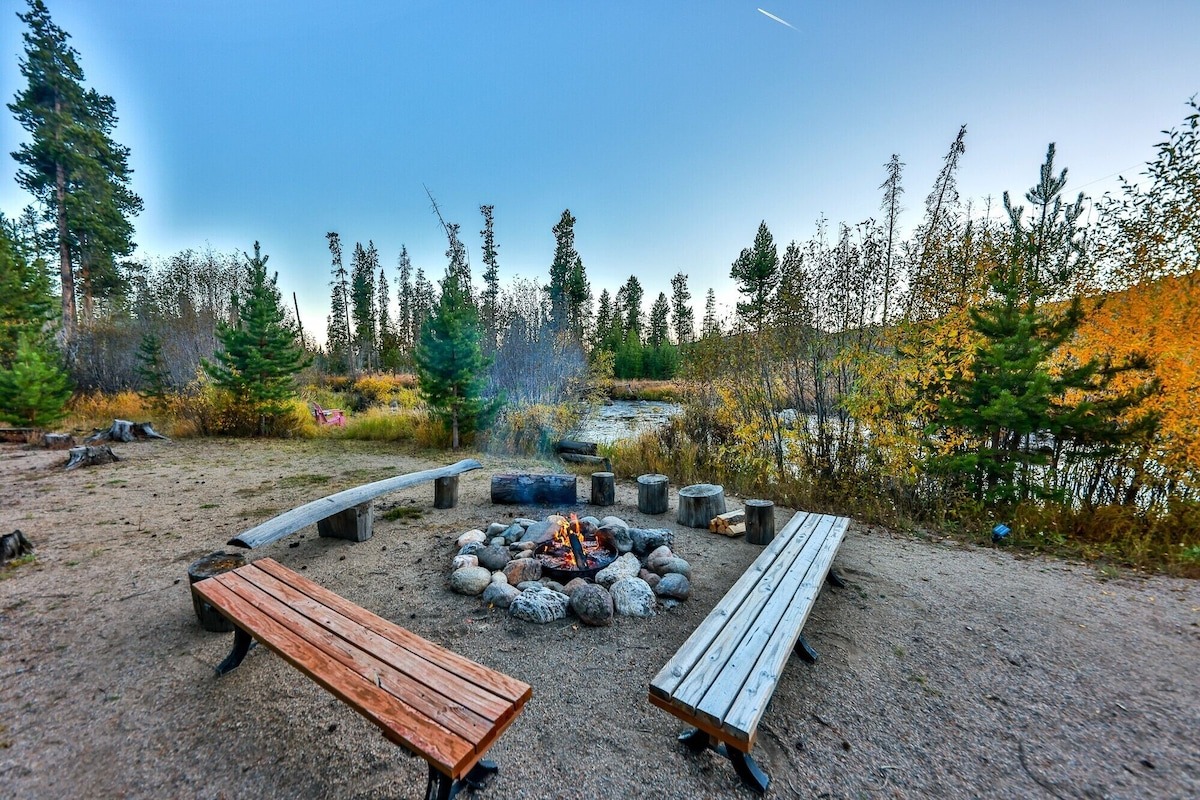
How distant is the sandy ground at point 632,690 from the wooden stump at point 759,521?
0.29 meters

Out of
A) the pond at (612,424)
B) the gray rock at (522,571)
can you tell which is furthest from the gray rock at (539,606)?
the pond at (612,424)

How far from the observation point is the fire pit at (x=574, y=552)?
3064mm

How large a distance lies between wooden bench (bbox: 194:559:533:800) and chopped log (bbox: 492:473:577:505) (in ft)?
9.56

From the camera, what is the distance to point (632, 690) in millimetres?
2014

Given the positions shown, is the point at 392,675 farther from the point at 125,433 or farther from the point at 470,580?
the point at 125,433

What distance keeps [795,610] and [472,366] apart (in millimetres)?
7314

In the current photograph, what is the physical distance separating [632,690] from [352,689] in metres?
1.25

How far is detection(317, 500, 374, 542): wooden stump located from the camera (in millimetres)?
3795

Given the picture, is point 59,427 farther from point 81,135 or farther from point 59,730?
point 59,730

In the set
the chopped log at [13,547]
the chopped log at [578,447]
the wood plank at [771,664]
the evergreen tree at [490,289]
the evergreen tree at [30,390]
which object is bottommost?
the chopped log at [13,547]

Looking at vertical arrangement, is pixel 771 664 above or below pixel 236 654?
above

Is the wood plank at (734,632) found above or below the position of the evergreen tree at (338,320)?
below

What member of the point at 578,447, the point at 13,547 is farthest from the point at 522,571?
the point at 578,447

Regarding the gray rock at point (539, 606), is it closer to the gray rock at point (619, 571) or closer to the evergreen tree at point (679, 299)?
the gray rock at point (619, 571)
